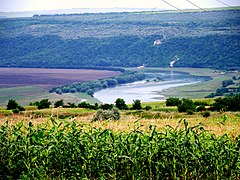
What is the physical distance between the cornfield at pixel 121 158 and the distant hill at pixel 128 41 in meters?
103

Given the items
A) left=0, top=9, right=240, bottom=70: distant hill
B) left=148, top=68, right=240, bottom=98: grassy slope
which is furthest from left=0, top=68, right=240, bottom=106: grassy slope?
left=0, top=9, right=240, bottom=70: distant hill

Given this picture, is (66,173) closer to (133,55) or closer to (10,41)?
(133,55)

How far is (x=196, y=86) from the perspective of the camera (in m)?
98.2

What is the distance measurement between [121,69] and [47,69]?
61.2ft

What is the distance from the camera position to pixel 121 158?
30.9 feet

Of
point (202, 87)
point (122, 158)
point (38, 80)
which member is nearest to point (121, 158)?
point (122, 158)

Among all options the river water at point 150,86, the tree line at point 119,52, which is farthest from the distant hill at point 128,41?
the river water at point 150,86

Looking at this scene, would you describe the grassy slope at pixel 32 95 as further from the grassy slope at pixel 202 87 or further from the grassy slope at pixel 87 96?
the grassy slope at pixel 202 87

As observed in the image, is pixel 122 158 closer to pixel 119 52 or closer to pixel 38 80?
pixel 38 80

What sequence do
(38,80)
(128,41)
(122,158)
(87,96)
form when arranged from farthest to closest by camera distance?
(128,41)
(38,80)
(87,96)
(122,158)

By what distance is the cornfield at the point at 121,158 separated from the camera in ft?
30.8

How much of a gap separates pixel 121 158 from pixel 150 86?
9827 cm

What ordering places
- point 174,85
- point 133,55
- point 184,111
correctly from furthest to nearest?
point 133,55, point 174,85, point 184,111

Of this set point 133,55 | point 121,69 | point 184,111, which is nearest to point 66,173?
point 184,111
